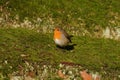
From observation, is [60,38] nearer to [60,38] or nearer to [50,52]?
[60,38]

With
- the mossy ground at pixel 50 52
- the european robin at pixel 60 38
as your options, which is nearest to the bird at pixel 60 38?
the european robin at pixel 60 38

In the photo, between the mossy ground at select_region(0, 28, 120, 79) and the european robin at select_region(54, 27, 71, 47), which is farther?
the european robin at select_region(54, 27, 71, 47)

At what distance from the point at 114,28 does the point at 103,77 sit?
6.43 m

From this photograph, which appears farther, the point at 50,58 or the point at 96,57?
the point at 96,57

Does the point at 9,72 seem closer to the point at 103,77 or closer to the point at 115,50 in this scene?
the point at 103,77

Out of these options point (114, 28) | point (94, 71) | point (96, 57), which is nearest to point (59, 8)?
point (114, 28)

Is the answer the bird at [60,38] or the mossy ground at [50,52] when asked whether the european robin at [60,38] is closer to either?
the bird at [60,38]

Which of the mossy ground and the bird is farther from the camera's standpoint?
the bird

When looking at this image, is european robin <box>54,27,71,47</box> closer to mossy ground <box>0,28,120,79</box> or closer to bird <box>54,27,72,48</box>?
bird <box>54,27,72,48</box>

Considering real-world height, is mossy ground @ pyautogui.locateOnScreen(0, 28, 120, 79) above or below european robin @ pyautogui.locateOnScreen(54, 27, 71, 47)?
below

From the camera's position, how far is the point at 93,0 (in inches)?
973

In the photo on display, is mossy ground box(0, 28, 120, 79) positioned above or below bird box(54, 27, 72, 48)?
below

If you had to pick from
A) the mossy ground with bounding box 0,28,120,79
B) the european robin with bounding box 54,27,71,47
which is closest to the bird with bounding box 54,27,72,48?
the european robin with bounding box 54,27,71,47

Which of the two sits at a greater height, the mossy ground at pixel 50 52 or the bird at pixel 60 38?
the bird at pixel 60 38
